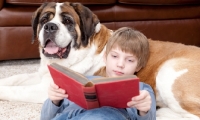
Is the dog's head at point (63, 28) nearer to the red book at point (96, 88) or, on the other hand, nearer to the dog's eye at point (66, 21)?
the dog's eye at point (66, 21)

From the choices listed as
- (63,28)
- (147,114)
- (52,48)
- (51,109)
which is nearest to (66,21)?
(63,28)

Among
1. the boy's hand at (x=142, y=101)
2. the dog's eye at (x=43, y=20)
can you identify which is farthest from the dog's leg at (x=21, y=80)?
the boy's hand at (x=142, y=101)

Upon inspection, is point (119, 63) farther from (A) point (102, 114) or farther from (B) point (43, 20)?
(B) point (43, 20)

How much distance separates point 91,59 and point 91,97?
0.77 metres

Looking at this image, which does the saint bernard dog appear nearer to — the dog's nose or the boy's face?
the dog's nose

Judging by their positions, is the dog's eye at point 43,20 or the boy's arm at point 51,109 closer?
the boy's arm at point 51,109

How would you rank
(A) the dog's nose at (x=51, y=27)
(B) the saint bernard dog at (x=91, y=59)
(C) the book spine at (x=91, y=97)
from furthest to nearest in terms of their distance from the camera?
(A) the dog's nose at (x=51, y=27) → (B) the saint bernard dog at (x=91, y=59) → (C) the book spine at (x=91, y=97)

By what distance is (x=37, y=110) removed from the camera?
5.06 feet

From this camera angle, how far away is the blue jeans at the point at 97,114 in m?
1.07

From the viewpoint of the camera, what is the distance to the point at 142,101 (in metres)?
0.98

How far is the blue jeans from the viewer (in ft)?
3.52

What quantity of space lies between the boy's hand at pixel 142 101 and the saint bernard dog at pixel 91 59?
41 cm

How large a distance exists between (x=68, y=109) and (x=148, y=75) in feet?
1.60

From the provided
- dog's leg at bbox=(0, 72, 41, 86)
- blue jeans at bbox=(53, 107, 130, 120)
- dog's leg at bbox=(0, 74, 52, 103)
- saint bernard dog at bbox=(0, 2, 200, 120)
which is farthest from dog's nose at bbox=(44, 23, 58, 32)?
blue jeans at bbox=(53, 107, 130, 120)
